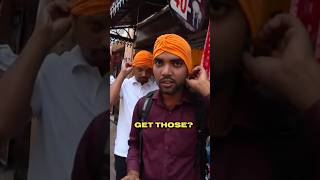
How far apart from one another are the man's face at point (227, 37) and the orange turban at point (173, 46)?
82 millimetres

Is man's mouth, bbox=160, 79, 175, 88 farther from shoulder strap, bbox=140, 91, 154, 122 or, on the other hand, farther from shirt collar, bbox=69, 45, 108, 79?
shirt collar, bbox=69, 45, 108, 79

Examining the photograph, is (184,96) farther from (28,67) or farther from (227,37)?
(28,67)

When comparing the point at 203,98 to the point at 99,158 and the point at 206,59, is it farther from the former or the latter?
the point at 99,158

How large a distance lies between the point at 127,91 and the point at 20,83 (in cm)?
32

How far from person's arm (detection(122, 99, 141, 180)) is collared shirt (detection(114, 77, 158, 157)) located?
1cm

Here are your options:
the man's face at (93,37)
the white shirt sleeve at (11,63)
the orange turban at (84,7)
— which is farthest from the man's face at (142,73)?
the white shirt sleeve at (11,63)

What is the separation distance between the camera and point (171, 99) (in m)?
1.18

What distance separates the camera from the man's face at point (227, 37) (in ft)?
3.39

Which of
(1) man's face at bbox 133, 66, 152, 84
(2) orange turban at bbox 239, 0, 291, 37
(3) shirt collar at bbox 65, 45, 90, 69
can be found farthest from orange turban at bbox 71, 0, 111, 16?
(2) orange turban at bbox 239, 0, 291, 37

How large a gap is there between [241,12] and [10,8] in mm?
741

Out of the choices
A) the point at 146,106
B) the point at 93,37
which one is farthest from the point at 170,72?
the point at 93,37

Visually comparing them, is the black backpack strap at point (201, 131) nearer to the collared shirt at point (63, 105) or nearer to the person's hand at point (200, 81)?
the person's hand at point (200, 81)

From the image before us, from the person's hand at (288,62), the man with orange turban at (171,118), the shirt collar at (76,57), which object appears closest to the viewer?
the person's hand at (288,62)

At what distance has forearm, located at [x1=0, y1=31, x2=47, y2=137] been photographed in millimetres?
1183
